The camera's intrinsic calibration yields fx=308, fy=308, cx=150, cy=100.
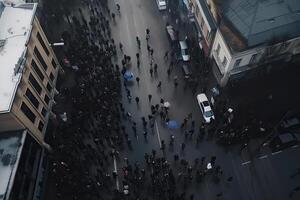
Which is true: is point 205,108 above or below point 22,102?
above

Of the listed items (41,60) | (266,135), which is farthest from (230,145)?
(41,60)

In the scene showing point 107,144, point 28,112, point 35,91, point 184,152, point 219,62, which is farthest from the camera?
point 219,62

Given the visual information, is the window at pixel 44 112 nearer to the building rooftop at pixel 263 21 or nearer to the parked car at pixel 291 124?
the building rooftop at pixel 263 21

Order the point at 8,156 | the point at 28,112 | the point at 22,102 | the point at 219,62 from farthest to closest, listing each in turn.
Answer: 1. the point at 219,62
2. the point at 28,112
3. the point at 22,102
4. the point at 8,156

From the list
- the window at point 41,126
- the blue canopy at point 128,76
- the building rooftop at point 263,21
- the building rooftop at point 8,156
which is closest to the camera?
the building rooftop at point 8,156

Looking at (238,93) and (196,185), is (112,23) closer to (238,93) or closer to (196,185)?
(238,93)

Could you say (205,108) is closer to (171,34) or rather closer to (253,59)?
(253,59)

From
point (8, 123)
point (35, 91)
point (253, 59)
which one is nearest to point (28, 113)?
point (8, 123)

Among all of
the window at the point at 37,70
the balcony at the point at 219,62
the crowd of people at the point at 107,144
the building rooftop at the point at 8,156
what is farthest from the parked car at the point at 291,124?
the building rooftop at the point at 8,156
